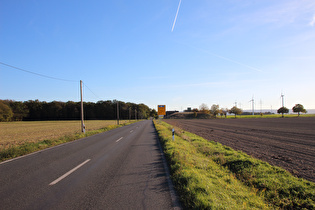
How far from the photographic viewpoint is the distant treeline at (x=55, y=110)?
9442 cm

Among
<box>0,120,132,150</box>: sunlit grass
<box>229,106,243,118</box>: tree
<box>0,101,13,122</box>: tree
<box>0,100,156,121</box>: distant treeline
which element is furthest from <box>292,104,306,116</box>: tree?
<box>0,101,13,122</box>: tree

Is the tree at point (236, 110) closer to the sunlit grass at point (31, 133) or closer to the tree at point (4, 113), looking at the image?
the sunlit grass at point (31, 133)

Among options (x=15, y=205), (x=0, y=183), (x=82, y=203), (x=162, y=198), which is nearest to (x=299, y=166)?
(x=162, y=198)

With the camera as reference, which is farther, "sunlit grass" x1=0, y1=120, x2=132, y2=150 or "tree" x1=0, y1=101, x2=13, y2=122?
"tree" x1=0, y1=101, x2=13, y2=122

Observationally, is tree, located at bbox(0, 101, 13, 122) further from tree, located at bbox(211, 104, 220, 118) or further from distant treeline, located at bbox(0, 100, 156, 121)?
tree, located at bbox(211, 104, 220, 118)

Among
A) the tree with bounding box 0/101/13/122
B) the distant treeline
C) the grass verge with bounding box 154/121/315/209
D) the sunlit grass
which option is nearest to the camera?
the grass verge with bounding box 154/121/315/209

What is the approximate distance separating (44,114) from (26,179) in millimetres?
123187

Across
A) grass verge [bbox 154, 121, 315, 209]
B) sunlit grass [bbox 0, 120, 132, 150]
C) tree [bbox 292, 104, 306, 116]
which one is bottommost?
sunlit grass [bbox 0, 120, 132, 150]

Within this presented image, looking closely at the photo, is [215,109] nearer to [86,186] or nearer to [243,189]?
[243,189]

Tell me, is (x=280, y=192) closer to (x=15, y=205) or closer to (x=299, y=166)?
(x=299, y=166)

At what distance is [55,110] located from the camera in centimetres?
11112

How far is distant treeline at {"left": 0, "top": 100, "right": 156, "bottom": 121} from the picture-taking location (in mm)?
94419

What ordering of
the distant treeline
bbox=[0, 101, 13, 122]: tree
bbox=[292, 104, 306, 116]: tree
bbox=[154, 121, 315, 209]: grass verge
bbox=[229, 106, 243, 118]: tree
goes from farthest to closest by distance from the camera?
bbox=[229, 106, 243, 118]: tree < bbox=[292, 104, 306, 116]: tree < the distant treeline < bbox=[0, 101, 13, 122]: tree < bbox=[154, 121, 315, 209]: grass verge

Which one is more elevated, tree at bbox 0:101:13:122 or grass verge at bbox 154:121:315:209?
tree at bbox 0:101:13:122
